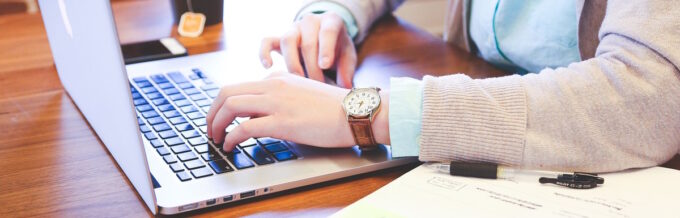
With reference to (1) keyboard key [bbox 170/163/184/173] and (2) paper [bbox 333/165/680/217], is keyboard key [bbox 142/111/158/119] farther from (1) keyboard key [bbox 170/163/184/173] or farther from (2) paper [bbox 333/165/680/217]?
(2) paper [bbox 333/165/680/217]

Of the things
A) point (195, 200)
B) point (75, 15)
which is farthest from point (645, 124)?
point (75, 15)

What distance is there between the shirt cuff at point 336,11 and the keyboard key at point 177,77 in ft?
0.80

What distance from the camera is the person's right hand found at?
0.98 m

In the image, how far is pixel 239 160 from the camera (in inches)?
28.5

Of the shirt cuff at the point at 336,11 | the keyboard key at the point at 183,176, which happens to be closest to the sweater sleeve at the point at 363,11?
the shirt cuff at the point at 336,11

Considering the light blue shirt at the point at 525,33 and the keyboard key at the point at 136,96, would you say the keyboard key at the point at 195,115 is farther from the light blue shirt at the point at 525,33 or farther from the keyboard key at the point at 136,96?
the light blue shirt at the point at 525,33

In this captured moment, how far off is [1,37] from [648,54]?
1.10 metres

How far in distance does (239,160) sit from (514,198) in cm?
29

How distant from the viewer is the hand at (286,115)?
2.42 feet

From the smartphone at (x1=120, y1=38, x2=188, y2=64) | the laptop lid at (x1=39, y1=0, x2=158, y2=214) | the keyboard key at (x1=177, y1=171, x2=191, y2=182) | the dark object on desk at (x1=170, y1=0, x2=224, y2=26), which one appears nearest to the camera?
the laptop lid at (x1=39, y1=0, x2=158, y2=214)

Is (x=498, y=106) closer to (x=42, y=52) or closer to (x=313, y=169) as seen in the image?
(x=313, y=169)

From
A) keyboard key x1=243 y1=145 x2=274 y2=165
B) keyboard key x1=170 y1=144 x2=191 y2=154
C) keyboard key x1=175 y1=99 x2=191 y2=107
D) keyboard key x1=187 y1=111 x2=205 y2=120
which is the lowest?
keyboard key x1=243 y1=145 x2=274 y2=165

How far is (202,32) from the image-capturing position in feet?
4.09

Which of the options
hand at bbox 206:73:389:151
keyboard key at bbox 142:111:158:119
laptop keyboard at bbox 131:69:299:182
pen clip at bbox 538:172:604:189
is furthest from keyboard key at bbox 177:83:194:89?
pen clip at bbox 538:172:604:189
